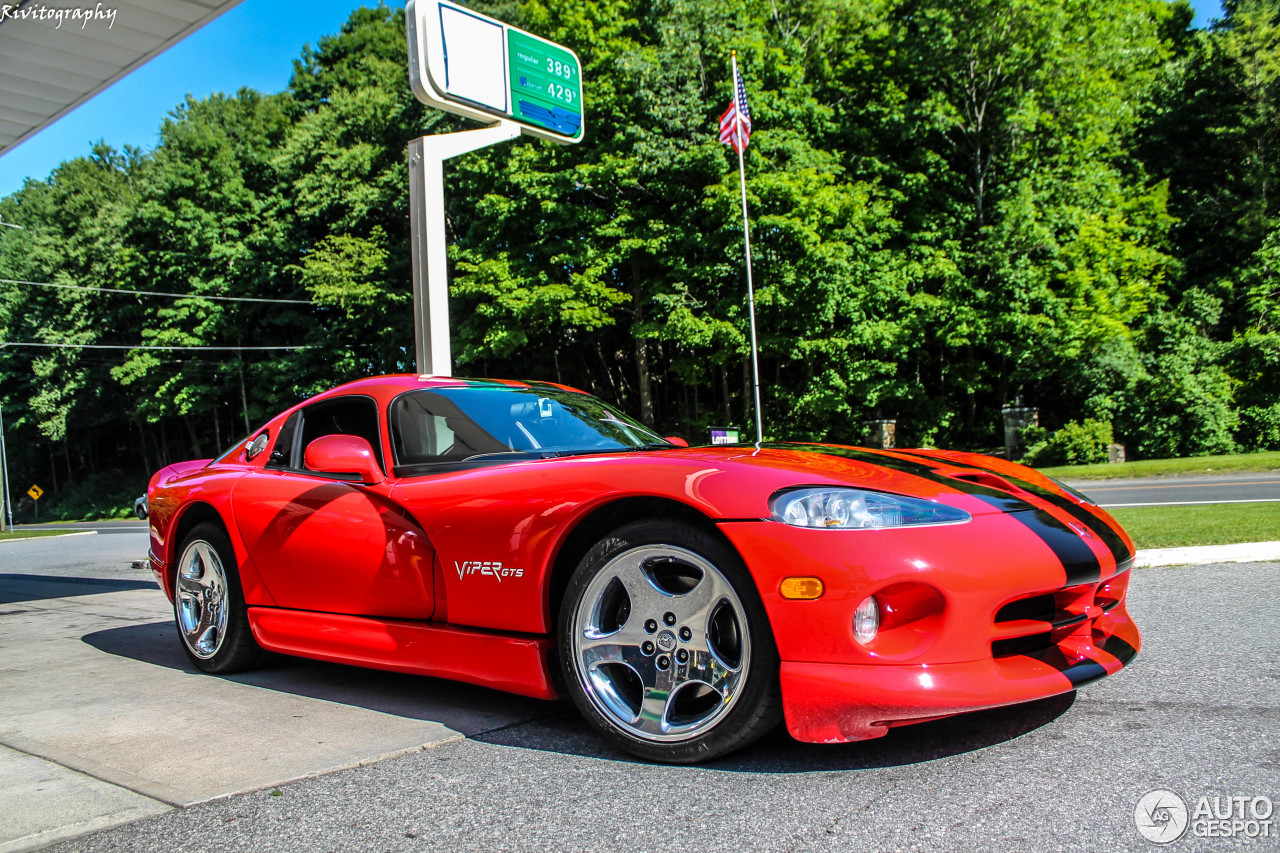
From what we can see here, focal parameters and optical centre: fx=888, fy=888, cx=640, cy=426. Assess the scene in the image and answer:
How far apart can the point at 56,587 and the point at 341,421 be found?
22.3ft

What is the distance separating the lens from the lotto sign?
6535 millimetres

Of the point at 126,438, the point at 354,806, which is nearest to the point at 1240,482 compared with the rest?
the point at 354,806

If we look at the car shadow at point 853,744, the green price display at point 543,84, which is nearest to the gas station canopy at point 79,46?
the green price display at point 543,84

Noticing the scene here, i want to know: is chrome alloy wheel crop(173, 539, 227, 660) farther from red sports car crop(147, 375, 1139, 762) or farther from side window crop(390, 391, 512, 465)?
side window crop(390, 391, 512, 465)

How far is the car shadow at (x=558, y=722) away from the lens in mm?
2662

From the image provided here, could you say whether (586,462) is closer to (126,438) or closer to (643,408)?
(643,408)

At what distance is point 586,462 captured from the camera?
3.01 meters

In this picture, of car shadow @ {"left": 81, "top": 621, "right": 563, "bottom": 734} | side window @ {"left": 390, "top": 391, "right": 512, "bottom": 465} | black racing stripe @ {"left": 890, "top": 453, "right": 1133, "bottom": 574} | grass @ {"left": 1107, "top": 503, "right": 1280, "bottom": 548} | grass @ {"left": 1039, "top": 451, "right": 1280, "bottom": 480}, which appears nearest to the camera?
black racing stripe @ {"left": 890, "top": 453, "right": 1133, "bottom": 574}

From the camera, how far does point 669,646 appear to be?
9.09ft

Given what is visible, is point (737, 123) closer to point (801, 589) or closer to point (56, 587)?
point (56, 587)

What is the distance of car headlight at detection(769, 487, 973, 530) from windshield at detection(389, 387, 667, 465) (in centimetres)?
124

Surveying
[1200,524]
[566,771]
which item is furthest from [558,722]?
[1200,524]

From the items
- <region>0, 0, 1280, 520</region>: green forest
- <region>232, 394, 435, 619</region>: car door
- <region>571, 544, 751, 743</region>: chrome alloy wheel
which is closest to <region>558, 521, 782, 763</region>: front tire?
<region>571, 544, 751, 743</region>: chrome alloy wheel

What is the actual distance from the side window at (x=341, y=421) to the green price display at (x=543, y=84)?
12.6 ft
